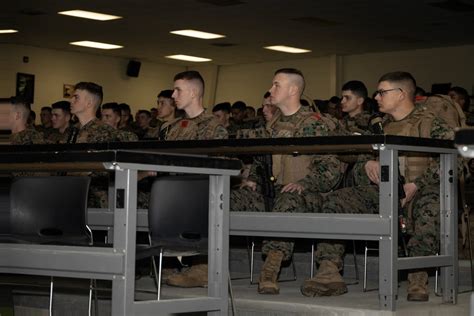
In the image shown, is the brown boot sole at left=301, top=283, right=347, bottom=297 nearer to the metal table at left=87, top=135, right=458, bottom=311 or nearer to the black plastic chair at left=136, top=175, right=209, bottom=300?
the metal table at left=87, top=135, right=458, bottom=311

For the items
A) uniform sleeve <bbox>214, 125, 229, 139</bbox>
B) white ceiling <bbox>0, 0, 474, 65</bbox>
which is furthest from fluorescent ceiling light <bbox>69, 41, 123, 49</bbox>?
uniform sleeve <bbox>214, 125, 229, 139</bbox>

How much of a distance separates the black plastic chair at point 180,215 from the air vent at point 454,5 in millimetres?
10677

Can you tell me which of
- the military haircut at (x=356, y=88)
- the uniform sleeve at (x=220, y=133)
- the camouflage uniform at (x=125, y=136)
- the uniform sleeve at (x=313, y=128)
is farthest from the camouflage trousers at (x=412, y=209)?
the military haircut at (x=356, y=88)

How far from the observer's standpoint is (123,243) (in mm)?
4043

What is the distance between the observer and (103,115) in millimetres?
11258

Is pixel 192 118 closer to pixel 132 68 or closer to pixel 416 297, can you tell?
pixel 416 297

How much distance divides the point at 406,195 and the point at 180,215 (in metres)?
1.51

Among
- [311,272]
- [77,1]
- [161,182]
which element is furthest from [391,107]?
[77,1]

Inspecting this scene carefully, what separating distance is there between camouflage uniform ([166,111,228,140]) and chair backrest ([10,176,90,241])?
2.06m

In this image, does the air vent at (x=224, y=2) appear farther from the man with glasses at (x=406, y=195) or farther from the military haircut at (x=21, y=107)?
the man with glasses at (x=406, y=195)

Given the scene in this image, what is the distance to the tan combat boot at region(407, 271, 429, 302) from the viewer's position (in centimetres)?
558

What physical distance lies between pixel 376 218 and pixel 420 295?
0.64m

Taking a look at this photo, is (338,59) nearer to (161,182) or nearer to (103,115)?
(103,115)

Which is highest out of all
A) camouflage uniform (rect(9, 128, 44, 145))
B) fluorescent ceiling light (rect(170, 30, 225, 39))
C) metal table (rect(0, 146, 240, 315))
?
fluorescent ceiling light (rect(170, 30, 225, 39))
